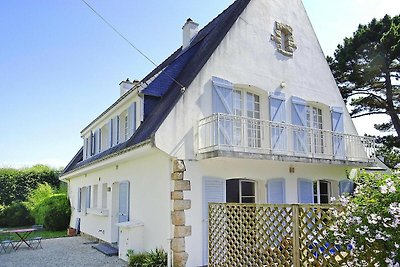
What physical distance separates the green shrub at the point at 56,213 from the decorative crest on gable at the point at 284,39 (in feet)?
54.3

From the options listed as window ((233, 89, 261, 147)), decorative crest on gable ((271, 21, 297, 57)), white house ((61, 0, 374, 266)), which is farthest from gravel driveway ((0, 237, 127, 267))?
decorative crest on gable ((271, 21, 297, 57))

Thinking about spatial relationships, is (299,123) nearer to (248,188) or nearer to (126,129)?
(248,188)

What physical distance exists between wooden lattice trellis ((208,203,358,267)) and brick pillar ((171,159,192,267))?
70 cm

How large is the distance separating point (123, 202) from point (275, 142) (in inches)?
237

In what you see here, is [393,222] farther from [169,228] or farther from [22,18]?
[22,18]

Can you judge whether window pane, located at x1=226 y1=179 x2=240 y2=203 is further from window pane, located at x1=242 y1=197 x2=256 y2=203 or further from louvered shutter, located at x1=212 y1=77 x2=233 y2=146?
louvered shutter, located at x1=212 y1=77 x2=233 y2=146

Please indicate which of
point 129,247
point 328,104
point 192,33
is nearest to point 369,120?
point 328,104

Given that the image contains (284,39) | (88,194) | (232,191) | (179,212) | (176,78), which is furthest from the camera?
(88,194)

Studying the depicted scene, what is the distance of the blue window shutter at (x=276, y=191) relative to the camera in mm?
11336

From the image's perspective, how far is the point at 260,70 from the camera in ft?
39.5

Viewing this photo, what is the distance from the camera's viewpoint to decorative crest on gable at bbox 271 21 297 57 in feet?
42.5

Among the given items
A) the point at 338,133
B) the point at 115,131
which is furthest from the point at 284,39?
the point at 115,131

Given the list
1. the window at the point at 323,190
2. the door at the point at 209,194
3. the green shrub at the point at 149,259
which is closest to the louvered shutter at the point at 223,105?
the door at the point at 209,194

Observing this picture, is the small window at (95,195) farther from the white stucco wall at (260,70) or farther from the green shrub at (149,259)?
the white stucco wall at (260,70)
